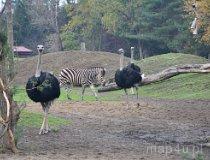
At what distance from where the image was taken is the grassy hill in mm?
25027

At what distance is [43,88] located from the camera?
1320cm

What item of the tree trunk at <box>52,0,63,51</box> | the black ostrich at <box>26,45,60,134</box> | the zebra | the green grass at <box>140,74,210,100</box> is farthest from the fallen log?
the tree trunk at <box>52,0,63,51</box>

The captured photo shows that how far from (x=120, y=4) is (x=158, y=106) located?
37.7 m

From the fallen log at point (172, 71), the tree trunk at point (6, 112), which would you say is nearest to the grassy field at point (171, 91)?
the fallen log at point (172, 71)

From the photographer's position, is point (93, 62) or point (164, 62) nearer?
point (164, 62)

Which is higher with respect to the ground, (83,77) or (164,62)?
(164,62)

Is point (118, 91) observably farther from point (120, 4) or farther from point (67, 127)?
point (120, 4)

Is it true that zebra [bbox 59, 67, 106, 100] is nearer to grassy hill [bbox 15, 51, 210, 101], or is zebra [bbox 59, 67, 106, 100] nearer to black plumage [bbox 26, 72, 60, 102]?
grassy hill [bbox 15, 51, 210, 101]

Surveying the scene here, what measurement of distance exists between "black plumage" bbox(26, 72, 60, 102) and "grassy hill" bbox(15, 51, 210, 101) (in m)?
8.29

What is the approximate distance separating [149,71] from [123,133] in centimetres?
→ 2097

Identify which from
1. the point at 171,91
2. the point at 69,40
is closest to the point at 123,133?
the point at 171,91

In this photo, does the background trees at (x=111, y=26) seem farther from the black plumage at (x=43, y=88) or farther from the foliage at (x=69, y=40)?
the black plumage at (x=43, y=88)

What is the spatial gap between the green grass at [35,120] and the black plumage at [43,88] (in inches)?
49.6

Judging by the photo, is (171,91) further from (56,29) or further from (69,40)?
(56,29)
